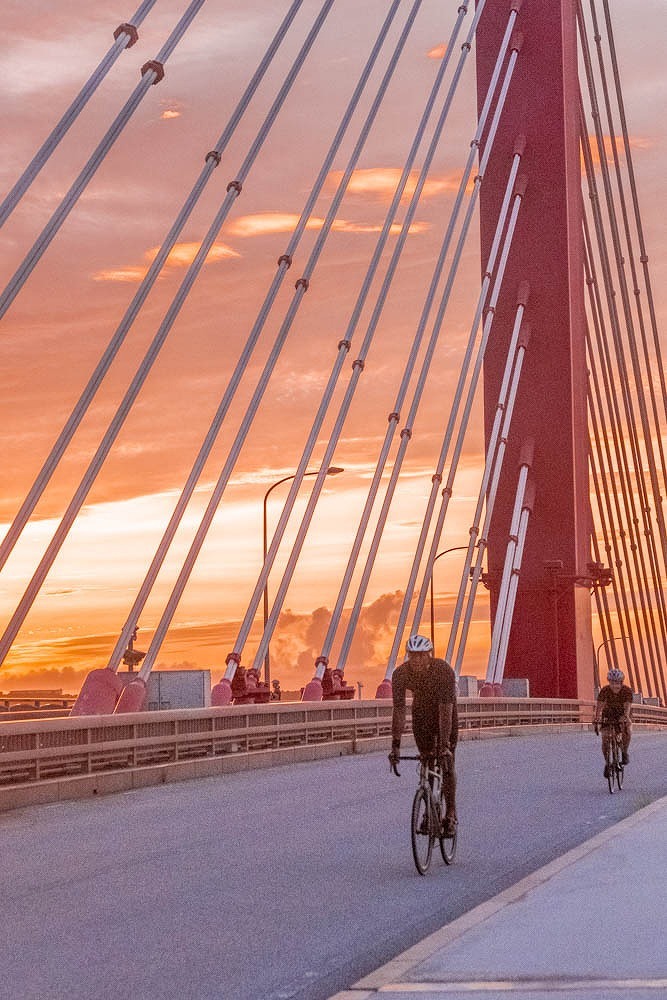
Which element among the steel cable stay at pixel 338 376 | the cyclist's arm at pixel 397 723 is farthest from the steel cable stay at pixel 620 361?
the cyclist's arm at pixel 397 723

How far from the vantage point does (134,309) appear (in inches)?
779

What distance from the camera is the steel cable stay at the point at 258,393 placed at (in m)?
20.3

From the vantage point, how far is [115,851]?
43.3 ft

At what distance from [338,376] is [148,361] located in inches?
275

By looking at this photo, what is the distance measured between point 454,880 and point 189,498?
10.5 m

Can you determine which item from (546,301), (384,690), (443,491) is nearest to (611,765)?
(384,690)

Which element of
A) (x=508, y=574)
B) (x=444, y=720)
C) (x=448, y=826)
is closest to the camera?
(x=448, y=826)

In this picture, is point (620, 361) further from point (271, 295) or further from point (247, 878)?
point (247, 878)

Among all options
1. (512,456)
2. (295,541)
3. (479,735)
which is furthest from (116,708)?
(512,456)

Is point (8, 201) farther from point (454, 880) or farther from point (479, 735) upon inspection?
point (479, 735)

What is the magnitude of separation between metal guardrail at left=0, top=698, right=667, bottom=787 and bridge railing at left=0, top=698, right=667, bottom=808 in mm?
10

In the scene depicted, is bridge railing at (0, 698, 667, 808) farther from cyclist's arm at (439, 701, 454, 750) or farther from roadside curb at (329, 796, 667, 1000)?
roadside curb at (329, 796, 667, 1000)

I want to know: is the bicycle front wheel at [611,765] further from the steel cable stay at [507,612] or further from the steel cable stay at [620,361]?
the steel cable stay at [620,361]

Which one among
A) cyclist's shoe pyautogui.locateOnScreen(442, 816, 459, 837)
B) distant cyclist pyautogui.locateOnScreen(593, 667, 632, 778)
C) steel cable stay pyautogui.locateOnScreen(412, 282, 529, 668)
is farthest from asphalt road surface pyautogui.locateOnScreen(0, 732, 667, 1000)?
steel cable stay pyautogui.locateOnScreen(412, 282, 529, 668)
